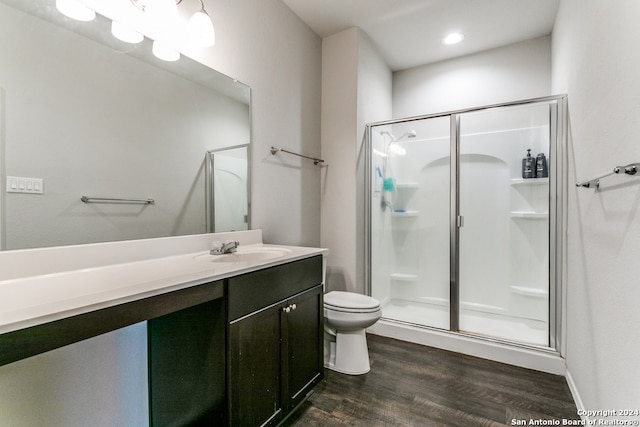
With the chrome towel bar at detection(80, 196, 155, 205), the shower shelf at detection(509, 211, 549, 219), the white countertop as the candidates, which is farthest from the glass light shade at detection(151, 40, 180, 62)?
the shower shelf at detection(509, 211, 549, 219)

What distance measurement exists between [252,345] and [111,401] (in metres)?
0.63

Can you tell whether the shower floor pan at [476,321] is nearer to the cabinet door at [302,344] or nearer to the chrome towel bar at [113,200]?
the cabinet door at [302,344]

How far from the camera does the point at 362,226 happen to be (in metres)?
2.72

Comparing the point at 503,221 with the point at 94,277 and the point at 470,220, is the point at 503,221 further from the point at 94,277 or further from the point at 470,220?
the point at 94,277

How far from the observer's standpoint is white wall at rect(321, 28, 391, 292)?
259 cm

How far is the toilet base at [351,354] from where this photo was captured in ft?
6.41

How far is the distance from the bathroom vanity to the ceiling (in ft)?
6.72

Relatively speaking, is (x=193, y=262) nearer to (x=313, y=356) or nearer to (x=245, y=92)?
(x=313, y=356)

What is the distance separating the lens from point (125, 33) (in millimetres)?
1288

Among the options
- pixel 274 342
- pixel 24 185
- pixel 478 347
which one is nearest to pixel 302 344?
pixel 274 342

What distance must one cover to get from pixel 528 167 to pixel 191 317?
2.83 meters

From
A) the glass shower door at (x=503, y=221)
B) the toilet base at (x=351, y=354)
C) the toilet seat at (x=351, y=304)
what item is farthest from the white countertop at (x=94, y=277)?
the glass shower door at (x=503, y=221)

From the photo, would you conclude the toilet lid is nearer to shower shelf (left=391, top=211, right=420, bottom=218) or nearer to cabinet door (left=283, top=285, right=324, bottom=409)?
cabinet door (left=283, top=285, right=324, bottom=409)

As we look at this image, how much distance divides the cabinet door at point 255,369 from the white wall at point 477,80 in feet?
9.60
